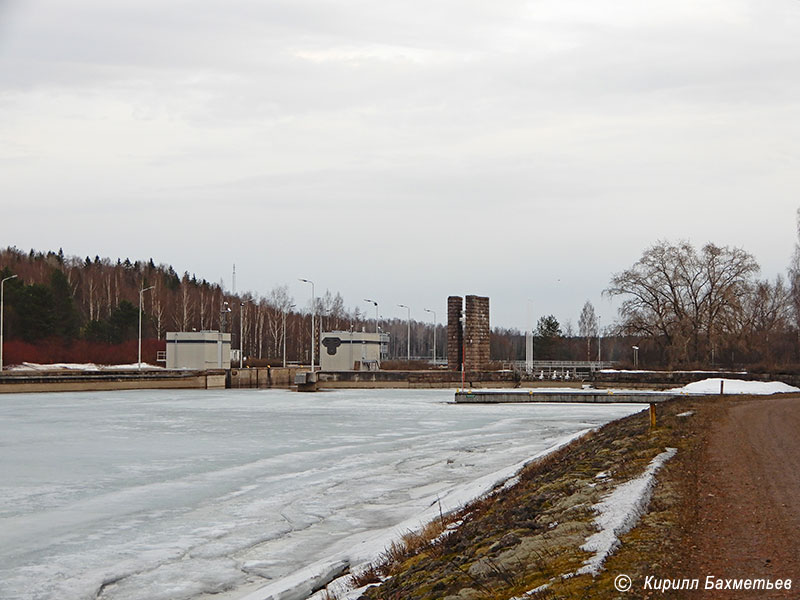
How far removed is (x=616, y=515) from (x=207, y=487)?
11615 mm

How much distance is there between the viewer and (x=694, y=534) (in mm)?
8430

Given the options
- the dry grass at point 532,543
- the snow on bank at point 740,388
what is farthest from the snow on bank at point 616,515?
the snow on bank at point 740,388

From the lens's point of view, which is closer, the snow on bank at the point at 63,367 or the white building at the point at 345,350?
the snow on bank at the point at 63,367

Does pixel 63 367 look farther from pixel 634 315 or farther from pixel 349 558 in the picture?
pixel 349 558

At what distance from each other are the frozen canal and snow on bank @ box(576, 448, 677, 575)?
4575mm

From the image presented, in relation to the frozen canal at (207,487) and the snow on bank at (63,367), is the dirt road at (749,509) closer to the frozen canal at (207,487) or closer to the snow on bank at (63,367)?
the frozen canal at (207,487)

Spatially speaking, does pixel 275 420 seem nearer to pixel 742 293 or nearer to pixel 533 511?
pixel 533 511

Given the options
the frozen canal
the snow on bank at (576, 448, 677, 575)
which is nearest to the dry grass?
the snow on bank at (576, 448, 677, 575)

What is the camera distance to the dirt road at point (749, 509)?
721 centimetres

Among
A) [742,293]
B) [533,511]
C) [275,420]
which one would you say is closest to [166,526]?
[533,511]

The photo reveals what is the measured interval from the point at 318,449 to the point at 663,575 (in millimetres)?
19386

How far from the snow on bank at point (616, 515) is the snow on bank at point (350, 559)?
108 inches

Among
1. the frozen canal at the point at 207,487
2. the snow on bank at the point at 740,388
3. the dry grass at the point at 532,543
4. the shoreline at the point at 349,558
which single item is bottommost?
the frozen canal at the point at 207,487

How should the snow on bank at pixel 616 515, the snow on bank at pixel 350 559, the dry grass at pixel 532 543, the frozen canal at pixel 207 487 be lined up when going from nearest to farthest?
the dry grass at pixel 532 543 < the snow on bank at pixel 616 515 < the snow on bank at pixel 350 559 < the frozen canal at pixel 207 487
